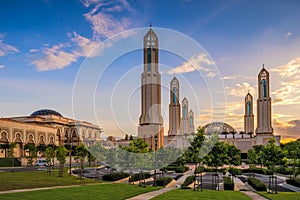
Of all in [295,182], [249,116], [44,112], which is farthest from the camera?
[44,112]

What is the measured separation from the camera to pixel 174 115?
366ft

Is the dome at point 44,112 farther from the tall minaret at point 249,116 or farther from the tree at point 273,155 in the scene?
the tree at point 273,155

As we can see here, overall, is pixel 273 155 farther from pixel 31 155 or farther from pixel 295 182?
pixel 31 155

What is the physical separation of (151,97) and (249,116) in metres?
71.9

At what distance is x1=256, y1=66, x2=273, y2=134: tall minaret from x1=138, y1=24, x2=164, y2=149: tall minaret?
3838cm

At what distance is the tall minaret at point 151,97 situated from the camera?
61.0 metres

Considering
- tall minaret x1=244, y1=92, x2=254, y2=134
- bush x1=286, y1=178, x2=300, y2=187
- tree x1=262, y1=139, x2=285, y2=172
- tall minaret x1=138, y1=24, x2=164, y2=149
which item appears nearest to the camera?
tree x1=262, y1=139, x2=285, y2=172

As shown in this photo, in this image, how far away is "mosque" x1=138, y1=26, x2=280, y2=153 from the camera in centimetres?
6200

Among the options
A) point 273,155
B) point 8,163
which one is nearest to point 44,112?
point 8,163

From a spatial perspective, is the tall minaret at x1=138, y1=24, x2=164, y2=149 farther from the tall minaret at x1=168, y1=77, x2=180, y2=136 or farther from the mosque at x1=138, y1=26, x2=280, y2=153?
the tall minaret at x1=168, y1=77, x2=180, y2=136

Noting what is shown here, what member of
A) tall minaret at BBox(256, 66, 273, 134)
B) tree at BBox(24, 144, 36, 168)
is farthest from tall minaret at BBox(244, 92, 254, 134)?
tree at BBox(24, 144, 36, 168)

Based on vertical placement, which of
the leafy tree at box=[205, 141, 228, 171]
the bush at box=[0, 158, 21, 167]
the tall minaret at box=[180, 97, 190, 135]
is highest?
the tall minaret at box=[180, 97, 190, 135]

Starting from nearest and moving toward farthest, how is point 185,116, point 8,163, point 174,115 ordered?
1. point 8,163
2. point 174,115
3. point 185,116

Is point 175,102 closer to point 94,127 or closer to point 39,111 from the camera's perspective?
point 94,127
